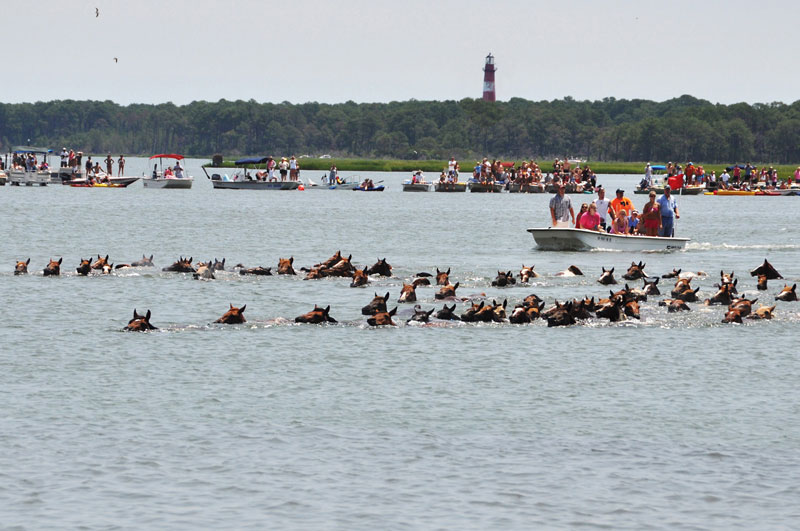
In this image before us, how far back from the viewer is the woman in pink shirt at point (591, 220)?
40969 mm

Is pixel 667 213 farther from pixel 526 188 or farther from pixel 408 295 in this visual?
pixel 526 188

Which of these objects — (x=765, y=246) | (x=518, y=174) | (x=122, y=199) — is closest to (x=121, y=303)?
(x=765, y=246)

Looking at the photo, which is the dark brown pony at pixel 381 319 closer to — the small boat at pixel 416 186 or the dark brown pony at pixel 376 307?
the dark brown pony at pixel 376 307

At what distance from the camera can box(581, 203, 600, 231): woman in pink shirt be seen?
4097 cm

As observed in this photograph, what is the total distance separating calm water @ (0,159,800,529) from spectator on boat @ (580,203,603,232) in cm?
638

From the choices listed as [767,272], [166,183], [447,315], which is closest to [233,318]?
[447,315]

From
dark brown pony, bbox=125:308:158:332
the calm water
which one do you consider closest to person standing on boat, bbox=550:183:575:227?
the calm water

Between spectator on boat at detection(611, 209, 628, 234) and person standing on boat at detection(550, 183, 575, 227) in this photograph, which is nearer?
person standing on boat at detection(550, 183, 575, 227)

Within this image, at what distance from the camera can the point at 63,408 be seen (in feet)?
56.0

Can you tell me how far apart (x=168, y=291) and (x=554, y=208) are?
14520 mm

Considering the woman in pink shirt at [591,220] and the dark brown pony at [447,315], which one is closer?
the dark brown pony at [447,315]

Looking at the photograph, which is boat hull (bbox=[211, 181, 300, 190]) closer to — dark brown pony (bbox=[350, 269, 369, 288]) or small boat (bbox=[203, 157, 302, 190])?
small boat (bbox=[203, 157, 302, 190])

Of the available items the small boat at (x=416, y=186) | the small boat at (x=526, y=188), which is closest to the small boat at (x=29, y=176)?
the small boat at (x=416, y=186)

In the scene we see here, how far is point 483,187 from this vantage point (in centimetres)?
10881
